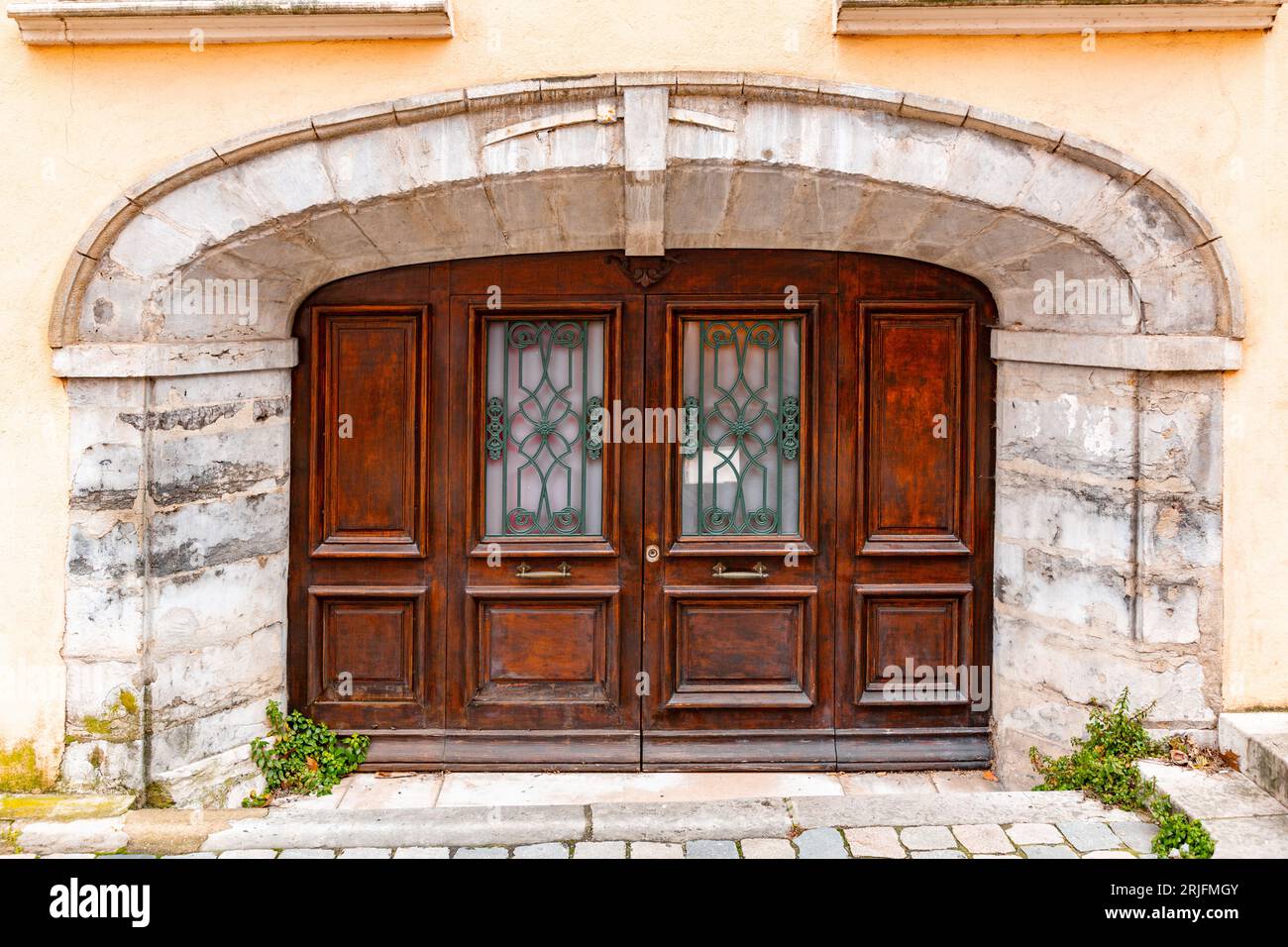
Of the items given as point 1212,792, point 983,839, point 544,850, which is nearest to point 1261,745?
point 1212,792

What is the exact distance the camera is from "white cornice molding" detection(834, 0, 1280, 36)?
A: 4484 millimetres

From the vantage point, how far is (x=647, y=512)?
532 cm

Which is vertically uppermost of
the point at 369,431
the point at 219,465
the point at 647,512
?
the point at 369,431

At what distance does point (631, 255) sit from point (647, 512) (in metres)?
1.02

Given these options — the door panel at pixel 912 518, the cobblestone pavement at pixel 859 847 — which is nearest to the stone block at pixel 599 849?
the cobblestone pavement at pixel 859 847

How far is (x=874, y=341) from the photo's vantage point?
5.28m

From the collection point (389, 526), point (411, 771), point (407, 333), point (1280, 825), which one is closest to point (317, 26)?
point (407, 333)

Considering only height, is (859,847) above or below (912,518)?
below

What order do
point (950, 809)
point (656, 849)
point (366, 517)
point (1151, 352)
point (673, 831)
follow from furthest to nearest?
point (366, 517) < point (1151, 352) < point (950, 809) < point (673, 831) < point (656, 849)

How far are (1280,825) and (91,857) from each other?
3878 millimetres

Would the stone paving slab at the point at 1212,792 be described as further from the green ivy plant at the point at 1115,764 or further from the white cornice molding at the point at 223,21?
the white cornice molding at the point at 223,21

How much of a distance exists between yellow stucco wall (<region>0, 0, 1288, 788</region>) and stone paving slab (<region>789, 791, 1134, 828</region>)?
1.91 metres

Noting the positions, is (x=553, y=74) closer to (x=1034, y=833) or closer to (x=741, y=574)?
(x=741, y=574)

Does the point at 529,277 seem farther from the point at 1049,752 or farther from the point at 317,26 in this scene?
the point at 1049,752
